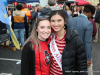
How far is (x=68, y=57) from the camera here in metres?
1.93

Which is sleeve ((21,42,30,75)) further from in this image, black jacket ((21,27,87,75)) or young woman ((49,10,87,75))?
young woman ((49,10,87,75))

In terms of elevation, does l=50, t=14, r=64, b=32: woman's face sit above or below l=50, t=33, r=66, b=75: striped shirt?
above

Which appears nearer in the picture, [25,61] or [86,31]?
[25,61]

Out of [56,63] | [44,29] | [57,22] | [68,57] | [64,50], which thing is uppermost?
[57,22]

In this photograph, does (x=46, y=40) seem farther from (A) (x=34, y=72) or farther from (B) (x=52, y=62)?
(A) (x=34, y=72)

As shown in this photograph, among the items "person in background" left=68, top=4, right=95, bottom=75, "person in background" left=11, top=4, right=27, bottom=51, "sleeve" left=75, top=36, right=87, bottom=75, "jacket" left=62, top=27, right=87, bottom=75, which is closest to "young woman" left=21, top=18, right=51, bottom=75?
"jacket" left=62, top=27, right=87, bottom=75

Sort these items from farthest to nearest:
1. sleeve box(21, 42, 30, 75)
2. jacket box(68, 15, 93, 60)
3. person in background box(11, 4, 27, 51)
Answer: person in background box(11, 4, 27, 51) → jacket box(68, 15, 93, 60) → sleeve box(21, 42, 30, 75)

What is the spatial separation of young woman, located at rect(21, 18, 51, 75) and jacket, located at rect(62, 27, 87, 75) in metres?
0.26

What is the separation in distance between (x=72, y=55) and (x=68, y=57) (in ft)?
0.23

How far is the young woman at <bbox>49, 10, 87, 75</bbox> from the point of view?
1.93 m

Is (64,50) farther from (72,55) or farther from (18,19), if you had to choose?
(18,19)

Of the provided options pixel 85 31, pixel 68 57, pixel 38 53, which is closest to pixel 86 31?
pixel 85 31

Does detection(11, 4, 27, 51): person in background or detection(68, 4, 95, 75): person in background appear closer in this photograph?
detection(68, 4, 95, 75): person in background

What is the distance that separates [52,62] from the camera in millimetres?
2045
